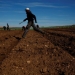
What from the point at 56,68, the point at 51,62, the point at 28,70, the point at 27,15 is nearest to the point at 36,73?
the point at 28,70

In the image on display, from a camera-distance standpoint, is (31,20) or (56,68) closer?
(56,68)

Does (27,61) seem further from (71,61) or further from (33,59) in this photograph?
(71,61)

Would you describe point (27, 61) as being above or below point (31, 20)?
below

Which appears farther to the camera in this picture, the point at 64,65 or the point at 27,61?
the point at 27,61

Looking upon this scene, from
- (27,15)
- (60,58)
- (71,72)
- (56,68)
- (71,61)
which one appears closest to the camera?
(71,72)

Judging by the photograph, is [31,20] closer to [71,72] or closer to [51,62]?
[51,62]

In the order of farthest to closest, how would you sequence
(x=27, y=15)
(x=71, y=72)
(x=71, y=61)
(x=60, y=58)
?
(x=27, y=15) < (x=60, y=58) < (x=71, y=61) < (x=71, y=72)

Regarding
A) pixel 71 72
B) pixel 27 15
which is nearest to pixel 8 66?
pixel 71 72

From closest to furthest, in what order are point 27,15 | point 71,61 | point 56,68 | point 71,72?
point 71,72 → point 56,68 → point 71,61 → point 27,15

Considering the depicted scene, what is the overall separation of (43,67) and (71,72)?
35.9 inches

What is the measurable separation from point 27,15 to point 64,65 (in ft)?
29.7

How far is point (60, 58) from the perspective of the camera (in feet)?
25.1

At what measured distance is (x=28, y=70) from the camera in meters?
6.20

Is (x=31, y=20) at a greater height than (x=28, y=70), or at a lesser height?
greater
